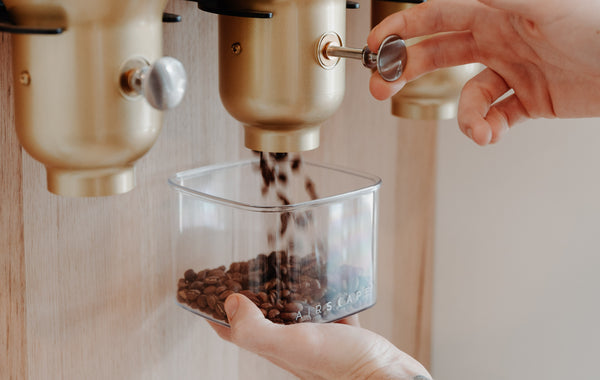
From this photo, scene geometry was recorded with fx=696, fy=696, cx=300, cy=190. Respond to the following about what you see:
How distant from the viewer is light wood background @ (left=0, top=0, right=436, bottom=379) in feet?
1.86

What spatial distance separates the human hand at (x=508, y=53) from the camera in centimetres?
51

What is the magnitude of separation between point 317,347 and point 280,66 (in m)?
0.24

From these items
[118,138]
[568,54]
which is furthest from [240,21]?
[568,54]

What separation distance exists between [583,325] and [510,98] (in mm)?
458

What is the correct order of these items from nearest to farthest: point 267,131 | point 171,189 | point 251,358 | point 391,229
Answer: point 267,131
point 171,189
point 251,358
point 391,229

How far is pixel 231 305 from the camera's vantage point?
1.90ft

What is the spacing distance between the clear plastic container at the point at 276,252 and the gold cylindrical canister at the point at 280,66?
0.30ft

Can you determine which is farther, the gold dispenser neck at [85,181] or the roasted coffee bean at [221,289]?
the roasted coffee bean at [221,289]

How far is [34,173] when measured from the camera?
564 mm

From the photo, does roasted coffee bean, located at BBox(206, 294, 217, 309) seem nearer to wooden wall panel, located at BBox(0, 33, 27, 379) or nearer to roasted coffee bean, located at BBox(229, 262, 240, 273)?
roasted coffee bean, located at BBox(229, 262, 240, 273)

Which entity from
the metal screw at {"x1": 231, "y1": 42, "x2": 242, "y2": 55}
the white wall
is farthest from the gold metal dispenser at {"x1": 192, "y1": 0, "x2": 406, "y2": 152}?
the white wall

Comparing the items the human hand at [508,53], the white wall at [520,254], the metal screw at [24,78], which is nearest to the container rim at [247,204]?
the human hand at [508,53]

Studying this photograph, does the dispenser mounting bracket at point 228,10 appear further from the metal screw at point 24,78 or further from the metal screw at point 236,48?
the metal screw at point 24,78

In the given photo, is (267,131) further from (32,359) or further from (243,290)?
(32,359)
